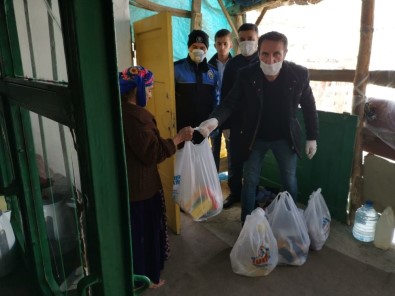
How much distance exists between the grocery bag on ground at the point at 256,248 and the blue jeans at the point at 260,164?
0.43m

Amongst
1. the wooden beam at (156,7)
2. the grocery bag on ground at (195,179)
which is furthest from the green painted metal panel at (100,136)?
the wooden beam at (156,7)

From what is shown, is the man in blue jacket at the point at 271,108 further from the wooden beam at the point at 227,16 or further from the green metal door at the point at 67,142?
the wooden beam at the point at 227,16

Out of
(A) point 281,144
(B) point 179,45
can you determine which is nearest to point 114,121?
(A) point 281,144

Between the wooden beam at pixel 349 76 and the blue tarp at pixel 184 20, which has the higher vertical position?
the blue tarp at pixel 184 20

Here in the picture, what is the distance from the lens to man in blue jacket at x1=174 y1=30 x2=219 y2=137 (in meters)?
2.84

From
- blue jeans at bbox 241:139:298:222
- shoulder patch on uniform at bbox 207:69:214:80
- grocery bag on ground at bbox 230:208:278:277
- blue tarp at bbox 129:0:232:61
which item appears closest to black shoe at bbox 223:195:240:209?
blue jeans at bbox 241:139:298:222

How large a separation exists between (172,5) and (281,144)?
232cm

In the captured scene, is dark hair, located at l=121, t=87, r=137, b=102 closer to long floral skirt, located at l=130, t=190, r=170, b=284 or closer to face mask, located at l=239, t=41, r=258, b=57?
long floral skirt, located at l=130, t=190, r=170, b=284

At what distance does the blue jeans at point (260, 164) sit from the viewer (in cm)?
253

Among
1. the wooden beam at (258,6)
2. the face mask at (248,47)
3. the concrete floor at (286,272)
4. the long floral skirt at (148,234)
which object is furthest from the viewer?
the wooden beam at (258,6)

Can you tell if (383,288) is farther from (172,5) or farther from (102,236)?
(172,5)

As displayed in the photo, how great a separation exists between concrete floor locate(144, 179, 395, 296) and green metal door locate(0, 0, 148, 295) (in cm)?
91

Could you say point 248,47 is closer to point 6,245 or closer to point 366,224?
point 366,224

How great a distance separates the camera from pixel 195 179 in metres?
2.33
